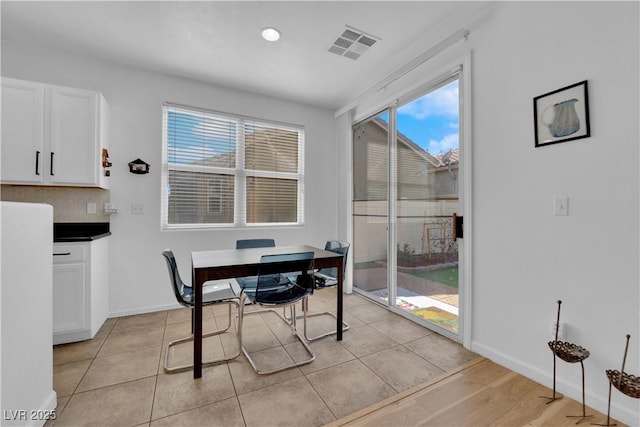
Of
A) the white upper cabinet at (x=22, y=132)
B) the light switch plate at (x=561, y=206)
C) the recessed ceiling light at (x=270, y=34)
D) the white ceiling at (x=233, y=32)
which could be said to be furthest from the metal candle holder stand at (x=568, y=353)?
the white upper cabinet at (x=22, y=132)

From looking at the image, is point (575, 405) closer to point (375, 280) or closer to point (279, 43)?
point (375, 280)

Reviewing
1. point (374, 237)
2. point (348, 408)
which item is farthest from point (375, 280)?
point (348, 408)

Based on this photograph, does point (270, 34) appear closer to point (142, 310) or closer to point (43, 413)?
point (43, 413)

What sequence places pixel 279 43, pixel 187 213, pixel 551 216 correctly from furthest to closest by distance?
pixel 187 213
pixel 279 43
pixel 551 216

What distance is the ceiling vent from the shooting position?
2.55m

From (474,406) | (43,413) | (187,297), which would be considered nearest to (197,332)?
(187,297)

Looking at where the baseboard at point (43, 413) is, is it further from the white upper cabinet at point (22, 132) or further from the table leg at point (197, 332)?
the white upper cabinet at point (22, 132)

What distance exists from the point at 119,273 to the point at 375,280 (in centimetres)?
310

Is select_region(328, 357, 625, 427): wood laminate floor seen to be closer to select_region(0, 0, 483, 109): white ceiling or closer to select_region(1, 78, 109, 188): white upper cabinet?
select_region(0, 0, 483, 109): white ceiling

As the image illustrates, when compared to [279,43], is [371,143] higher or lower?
lower

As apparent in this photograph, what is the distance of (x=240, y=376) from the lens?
1957 mm

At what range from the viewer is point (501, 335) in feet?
6.89

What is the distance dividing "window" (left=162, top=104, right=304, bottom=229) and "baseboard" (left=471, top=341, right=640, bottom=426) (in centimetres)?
285

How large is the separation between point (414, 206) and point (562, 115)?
4.85 ft
